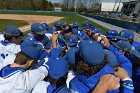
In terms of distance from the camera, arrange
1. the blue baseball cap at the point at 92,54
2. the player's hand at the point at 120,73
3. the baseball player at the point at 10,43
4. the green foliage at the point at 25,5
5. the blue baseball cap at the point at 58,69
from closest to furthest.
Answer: the blue baseball cap at the point at 92,54, the blue baseball cap at the point at 58,69, the player's hand at the point at 120,73, the baseball player at the point at 10,43, the green foliage at the point at 25,5

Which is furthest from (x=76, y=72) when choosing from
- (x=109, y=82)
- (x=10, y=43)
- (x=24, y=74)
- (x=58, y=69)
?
(x=10, y=43)

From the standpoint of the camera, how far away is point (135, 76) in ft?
16.0

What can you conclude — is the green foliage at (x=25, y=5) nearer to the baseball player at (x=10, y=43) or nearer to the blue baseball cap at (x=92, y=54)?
the baseball player at (x=10, y=43)

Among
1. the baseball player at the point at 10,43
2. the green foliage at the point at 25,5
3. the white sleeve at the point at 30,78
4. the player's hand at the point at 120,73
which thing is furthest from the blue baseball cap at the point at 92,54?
the green foliage at the point at 25,5

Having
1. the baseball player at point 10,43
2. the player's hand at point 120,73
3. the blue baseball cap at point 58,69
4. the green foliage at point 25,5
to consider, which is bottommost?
the green foliage at point 25,5

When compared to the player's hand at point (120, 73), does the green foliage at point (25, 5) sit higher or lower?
lower

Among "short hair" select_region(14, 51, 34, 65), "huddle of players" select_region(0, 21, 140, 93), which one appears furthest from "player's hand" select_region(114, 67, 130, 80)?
"short hair" select_region(14, 51, 34, 65)

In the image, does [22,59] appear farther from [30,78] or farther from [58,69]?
[58,69]

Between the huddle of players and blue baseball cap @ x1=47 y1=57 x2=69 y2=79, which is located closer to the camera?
the huddle of players

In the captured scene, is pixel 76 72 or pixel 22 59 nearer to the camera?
pixel 76 72

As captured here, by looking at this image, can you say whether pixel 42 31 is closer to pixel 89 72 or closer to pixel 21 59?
pixel 21 59

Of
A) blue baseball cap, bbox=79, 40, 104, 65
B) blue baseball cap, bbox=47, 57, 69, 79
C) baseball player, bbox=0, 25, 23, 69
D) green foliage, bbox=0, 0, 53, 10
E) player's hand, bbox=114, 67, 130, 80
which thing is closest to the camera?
blue baseball cap, bbox=79, 40, 104, 65

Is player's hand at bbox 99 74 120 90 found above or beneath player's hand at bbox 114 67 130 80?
above

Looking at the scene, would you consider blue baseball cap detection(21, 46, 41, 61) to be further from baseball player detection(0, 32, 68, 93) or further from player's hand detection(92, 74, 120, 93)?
player's hand detection(92, 74, 120, 93)
